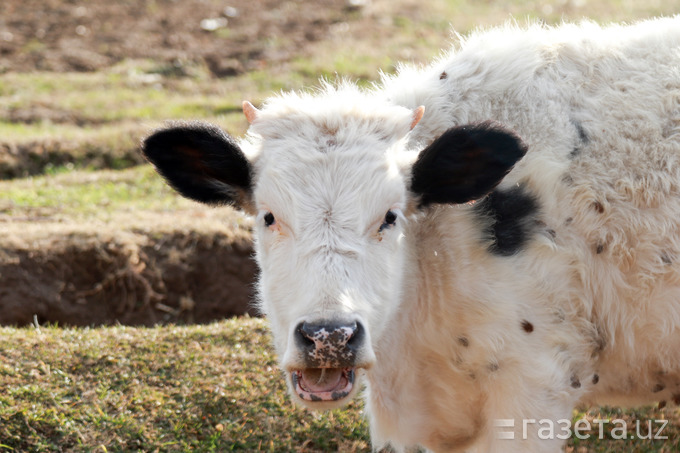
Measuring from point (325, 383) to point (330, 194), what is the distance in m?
1.02

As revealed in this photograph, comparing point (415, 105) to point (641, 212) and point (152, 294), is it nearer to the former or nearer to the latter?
point (641, 212)

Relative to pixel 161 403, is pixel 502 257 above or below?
above

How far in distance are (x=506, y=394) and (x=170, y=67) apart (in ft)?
48.0

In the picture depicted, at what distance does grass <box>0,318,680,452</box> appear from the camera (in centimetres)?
591

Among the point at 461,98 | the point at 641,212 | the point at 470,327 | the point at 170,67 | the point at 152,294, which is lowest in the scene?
the point at 170,67

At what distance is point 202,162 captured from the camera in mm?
4996

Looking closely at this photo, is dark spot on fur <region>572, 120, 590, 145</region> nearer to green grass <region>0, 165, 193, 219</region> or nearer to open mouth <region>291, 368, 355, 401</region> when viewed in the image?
open mouth <region>291, 368, 355, 401</region>

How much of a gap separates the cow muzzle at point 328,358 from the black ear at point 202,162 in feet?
4.21

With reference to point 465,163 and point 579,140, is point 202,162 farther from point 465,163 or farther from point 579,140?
point 579,140

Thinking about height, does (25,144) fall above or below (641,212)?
below

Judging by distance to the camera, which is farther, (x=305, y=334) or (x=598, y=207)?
(x=598, y=207)

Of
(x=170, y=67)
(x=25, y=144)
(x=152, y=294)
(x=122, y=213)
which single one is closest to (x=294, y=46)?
(x=170, y=67)

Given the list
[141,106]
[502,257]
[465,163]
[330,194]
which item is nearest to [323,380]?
[330,194]

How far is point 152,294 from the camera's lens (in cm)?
941
